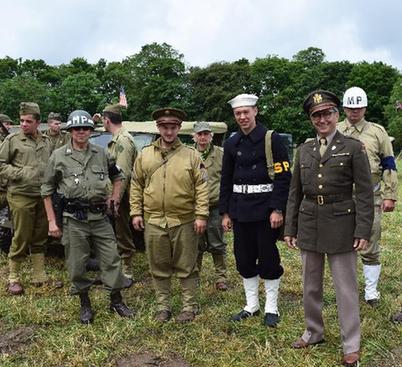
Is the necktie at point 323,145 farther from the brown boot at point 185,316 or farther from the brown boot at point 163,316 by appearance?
the brown boot at point 163,316

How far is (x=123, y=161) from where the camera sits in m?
5.57

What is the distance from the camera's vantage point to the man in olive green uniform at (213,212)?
5.64 meters

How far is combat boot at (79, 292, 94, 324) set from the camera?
4562mm

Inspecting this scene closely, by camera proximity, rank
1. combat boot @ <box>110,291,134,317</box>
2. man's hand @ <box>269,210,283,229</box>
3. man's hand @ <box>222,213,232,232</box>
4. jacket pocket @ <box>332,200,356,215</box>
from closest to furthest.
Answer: jacket pocket @ <box>332,200,356,215</box> → man's hand @ <box>269,210,283,229</box> → man's hand @ <box>222,213,232,232</box> → combat boot @ <box>110,291,134,317</box>

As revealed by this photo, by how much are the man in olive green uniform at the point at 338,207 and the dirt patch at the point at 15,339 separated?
244cm

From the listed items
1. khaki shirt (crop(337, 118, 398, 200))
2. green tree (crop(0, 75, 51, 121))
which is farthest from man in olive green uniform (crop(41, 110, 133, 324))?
green tree (crop(0, 75, 51, 121))

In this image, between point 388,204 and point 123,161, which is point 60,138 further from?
point 388,204

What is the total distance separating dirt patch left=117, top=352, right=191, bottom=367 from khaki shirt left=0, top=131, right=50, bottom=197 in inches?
94.6

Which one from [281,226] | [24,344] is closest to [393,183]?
[281,226]

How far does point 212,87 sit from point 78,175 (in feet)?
136

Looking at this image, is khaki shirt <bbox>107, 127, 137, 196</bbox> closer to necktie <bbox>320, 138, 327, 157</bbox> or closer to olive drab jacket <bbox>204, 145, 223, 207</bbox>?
olive drab jacket <bbox>204, 145, 223, 207</bbox>

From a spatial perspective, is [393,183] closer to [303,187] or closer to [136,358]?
[303,187]

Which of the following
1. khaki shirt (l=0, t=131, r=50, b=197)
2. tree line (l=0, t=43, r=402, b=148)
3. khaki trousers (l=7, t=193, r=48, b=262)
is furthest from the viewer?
tree line (l=0, t=43, r=402, b=148)

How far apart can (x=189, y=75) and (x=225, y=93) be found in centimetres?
466
